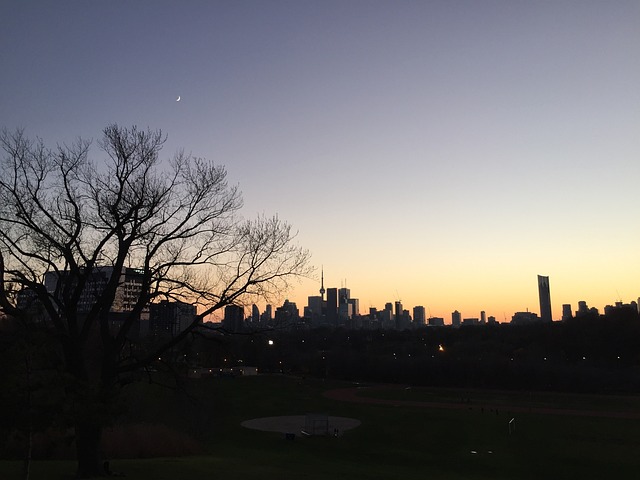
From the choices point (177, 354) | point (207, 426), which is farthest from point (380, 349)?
point (177, 354)

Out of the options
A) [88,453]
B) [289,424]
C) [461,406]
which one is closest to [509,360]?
[461,406]

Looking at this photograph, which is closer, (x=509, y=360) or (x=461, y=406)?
(x=461, y=406)

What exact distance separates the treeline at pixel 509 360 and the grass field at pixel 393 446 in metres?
23.2

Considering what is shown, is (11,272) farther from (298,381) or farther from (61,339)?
(298,381)

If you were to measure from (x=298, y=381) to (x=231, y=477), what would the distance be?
78.1 meters

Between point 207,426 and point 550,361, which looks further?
point 550,361

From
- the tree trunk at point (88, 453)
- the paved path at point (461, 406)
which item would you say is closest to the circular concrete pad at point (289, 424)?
the paved path at point (461, 406)

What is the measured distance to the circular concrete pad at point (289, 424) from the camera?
4508cm

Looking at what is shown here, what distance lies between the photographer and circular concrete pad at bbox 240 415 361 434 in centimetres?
4508

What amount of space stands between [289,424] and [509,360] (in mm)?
59572

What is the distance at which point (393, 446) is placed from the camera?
37469 mm

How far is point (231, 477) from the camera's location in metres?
19.8

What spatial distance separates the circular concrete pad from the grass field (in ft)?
4.44

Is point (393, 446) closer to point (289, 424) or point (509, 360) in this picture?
point (289, 424)
